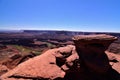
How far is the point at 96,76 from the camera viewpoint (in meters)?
14.4

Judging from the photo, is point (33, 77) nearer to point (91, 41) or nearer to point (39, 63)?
point (39, 63)

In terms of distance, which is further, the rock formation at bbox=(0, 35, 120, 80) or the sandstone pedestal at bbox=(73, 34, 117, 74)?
the rock formation at bbox=(0, 35, 120, 80)

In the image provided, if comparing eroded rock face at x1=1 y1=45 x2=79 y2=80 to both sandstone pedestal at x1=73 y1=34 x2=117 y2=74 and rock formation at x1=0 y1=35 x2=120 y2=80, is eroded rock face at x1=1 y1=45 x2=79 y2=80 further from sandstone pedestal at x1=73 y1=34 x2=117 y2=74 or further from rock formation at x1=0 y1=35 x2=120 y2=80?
sandstone pedestal at x1=73 y1=34 x2=117 y2=74

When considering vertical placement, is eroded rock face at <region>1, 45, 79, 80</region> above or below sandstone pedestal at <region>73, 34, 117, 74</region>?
below

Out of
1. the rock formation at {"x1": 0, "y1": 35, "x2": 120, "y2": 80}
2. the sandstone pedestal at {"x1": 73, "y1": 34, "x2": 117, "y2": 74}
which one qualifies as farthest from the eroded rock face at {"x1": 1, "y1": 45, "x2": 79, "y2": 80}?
the sandstone pedestal at {"x1": 73, "y1": 34, "x2": 117, "y2": 74}

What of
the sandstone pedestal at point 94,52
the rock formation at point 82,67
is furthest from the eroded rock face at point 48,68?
the sandstone pedestal at point 94,52

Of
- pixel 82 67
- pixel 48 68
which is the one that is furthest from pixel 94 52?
pixel 48 68

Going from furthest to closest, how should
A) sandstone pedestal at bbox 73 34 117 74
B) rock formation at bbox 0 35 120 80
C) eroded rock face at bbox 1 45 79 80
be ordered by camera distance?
eroded rock face at bbox 1 45 79 80 < rock formation at bbox 0 35 120 80 < sandstone pedestal at bbox 73 34 117 74

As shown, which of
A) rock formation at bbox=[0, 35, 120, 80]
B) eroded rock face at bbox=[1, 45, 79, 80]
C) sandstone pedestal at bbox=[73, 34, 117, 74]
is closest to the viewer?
sandstone pedestal at bbox=[73, 34, 117, 74]

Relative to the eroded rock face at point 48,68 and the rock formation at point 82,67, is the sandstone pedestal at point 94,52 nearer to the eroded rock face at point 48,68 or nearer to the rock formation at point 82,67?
the rock formation at point 82,67

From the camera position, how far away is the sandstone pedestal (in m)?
13.7

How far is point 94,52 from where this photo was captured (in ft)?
46.6

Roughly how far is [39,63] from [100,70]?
16.6 ft

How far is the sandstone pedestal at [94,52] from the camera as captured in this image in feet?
45.1
